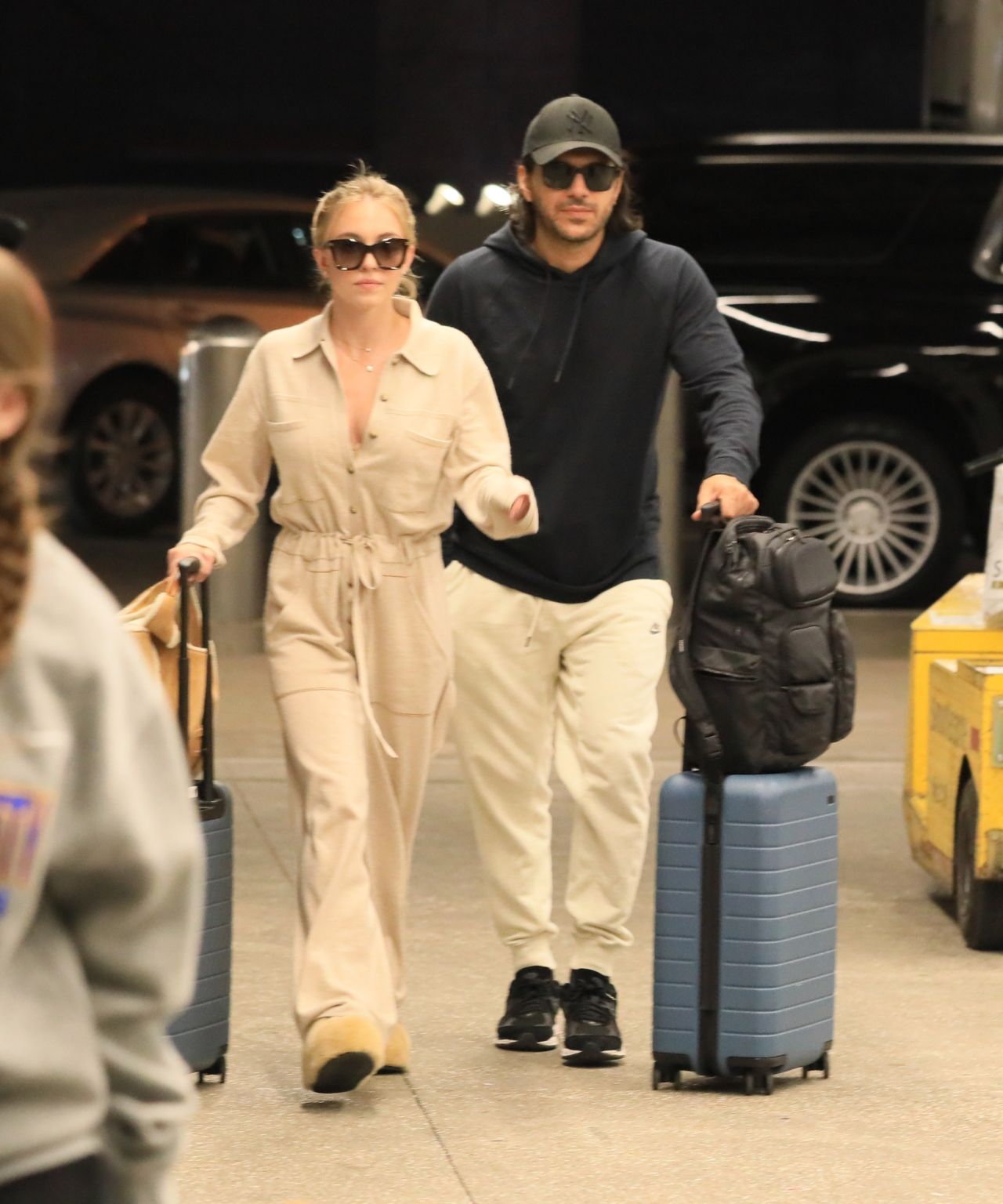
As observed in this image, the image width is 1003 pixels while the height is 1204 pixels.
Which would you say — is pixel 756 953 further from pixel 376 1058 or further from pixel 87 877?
pixel 87 877

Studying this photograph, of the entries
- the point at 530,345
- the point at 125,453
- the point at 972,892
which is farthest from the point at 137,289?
the point at 530,345

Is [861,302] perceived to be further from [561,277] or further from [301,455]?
[301,455]

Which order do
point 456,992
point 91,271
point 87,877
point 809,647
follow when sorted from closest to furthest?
point 87,877
point 809,647
point 456,992
point 91,271

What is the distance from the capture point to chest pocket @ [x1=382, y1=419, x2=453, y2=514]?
4.62 meters

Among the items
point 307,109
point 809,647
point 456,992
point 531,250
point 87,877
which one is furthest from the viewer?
point 307,109

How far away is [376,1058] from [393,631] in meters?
0.75

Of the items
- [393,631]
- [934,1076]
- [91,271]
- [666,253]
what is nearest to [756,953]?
[934,1076]

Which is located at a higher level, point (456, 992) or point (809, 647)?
point (809, 647)

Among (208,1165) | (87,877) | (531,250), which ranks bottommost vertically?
(208,1165)

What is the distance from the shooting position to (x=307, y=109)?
25.9 metres

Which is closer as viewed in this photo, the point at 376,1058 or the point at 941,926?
the point at 376,1058

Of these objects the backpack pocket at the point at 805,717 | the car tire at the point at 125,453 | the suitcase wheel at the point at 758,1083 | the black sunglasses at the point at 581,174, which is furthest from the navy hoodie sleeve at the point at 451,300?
the car tire at the point at 125,453

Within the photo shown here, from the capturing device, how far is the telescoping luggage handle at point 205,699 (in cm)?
444

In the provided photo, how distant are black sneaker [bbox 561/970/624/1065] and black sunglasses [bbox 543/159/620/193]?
148 cm
